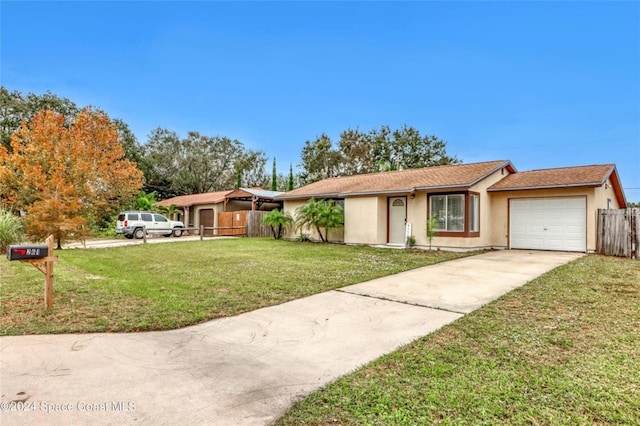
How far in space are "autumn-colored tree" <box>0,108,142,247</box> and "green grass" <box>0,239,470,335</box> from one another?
3.44 metres

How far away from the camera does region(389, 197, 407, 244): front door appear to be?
15648 mm

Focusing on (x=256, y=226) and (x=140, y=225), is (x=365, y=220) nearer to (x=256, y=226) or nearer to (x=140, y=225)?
(x=256, y=226)

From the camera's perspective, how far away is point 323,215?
16672 mm

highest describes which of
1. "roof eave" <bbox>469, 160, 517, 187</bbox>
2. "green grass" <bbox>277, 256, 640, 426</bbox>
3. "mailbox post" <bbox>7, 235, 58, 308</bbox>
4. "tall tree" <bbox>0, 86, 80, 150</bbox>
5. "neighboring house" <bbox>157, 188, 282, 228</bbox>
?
"tall tree" <bbox>0, 86, 80, 150</bbox>

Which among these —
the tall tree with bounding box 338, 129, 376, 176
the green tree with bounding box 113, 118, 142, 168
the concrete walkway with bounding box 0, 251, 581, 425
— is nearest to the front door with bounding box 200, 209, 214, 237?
the green tree with bounding box 113, 118, 142, 168

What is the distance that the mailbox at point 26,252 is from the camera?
462cm

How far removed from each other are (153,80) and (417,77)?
54.6 ft

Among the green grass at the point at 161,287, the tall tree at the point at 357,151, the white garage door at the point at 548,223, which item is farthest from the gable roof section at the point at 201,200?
the white garage door at the point at 548,223

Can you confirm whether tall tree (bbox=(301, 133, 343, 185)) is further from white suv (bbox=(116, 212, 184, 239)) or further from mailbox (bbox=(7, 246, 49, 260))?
mailbox (bbox=(7, 246, 49, 260))

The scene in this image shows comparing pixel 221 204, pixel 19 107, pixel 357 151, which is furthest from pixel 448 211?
pixel 19 107

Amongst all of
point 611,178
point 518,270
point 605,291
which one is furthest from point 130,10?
point 611,178

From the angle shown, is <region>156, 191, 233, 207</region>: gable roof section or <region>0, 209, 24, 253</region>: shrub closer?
<region>0, 209, 24, 253</region>: shrub

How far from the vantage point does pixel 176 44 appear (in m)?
16.5

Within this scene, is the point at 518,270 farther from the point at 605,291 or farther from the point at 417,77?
the point at 417,77
